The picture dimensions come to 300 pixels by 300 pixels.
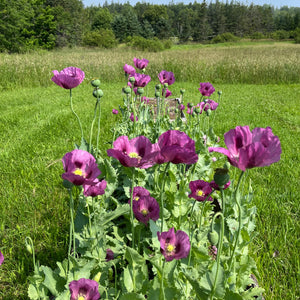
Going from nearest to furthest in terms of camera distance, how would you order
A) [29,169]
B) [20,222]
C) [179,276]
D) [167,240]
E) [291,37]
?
[167,240]
[179,276]
[20,222]
[29,169]
[291,37]

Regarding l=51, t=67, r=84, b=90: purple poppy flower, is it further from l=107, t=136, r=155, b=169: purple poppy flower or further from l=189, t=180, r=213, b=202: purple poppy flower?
l=189, t=180, r=213, b=202: purple poppy flower

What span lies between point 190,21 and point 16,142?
201 ft

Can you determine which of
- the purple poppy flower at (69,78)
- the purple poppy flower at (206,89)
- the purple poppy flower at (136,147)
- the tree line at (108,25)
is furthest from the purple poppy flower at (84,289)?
the tree line at (108,25)

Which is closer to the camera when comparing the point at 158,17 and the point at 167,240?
the point at 167,240

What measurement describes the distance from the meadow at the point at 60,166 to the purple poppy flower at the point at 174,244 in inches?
28.2

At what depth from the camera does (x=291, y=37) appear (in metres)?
42.5

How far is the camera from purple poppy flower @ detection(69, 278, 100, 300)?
72 cm

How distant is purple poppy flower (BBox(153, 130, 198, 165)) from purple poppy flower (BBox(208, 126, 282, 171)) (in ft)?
0.29

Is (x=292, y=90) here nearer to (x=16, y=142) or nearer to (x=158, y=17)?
(x=16, y=142)

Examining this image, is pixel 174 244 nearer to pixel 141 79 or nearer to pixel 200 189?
pixel 200 189

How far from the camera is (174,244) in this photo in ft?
2.66

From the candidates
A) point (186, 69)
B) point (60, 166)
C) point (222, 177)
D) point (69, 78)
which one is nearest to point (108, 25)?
point (186, 69)

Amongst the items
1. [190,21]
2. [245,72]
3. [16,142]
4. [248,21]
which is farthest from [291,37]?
[16,142]

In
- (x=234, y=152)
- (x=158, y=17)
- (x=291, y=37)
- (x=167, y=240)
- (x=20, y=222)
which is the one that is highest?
(x=158, y=17)
